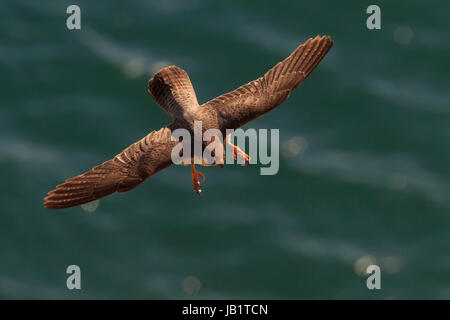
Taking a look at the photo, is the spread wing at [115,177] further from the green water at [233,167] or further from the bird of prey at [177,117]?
the green water at [233,167]

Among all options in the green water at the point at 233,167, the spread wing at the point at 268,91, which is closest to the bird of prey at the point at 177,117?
the spread wing at the point at 268,91

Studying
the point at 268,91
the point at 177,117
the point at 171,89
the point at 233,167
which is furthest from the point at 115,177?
the point at 233,167

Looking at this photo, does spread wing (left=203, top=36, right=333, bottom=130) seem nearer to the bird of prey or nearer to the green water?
the bird of prey

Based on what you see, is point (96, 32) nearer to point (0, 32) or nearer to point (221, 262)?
point (0, 32)

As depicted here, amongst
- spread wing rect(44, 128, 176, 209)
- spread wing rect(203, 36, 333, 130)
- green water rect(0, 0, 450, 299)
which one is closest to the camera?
spread wing rect(44, 128, 176, 209)

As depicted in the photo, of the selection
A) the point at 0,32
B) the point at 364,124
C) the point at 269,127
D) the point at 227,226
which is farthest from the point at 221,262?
the point at 0,32

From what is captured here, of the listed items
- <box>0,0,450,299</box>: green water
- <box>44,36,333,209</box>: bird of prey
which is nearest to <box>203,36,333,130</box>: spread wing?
<box>44,36,333,209</box>: bird of prey

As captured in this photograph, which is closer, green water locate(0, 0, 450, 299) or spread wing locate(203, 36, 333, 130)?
spread wing locate(203, 36, 333, 130)
